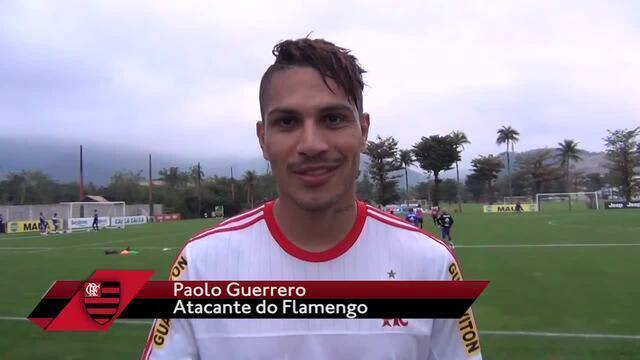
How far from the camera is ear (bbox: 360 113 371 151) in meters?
1.86

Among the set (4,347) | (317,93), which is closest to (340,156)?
(317,93)

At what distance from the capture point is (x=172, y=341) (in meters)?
1.79

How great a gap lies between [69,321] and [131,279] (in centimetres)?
32

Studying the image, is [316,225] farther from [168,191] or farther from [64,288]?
[168,191]

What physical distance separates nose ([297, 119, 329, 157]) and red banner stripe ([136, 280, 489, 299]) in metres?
0.49

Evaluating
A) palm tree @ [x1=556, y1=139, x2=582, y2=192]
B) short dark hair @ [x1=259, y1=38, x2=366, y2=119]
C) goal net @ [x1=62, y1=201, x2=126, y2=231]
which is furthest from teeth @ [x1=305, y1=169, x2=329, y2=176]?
palm tree @ [x1=556, y1=139, x2=582, y2=192]

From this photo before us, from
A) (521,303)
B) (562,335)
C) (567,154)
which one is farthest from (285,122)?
(567,154)

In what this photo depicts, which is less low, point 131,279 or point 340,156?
point 340,156

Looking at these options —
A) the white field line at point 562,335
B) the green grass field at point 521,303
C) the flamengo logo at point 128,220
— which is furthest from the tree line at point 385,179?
the white field line at point 562,335

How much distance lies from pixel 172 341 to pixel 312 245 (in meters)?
0.59

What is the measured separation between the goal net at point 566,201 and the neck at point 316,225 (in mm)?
69727

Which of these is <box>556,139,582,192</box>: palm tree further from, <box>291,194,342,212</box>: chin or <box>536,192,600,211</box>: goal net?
<box>291,194,342,212</box>: chin

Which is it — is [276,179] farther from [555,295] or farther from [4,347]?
[555,295]

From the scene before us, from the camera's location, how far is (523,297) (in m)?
9.38
